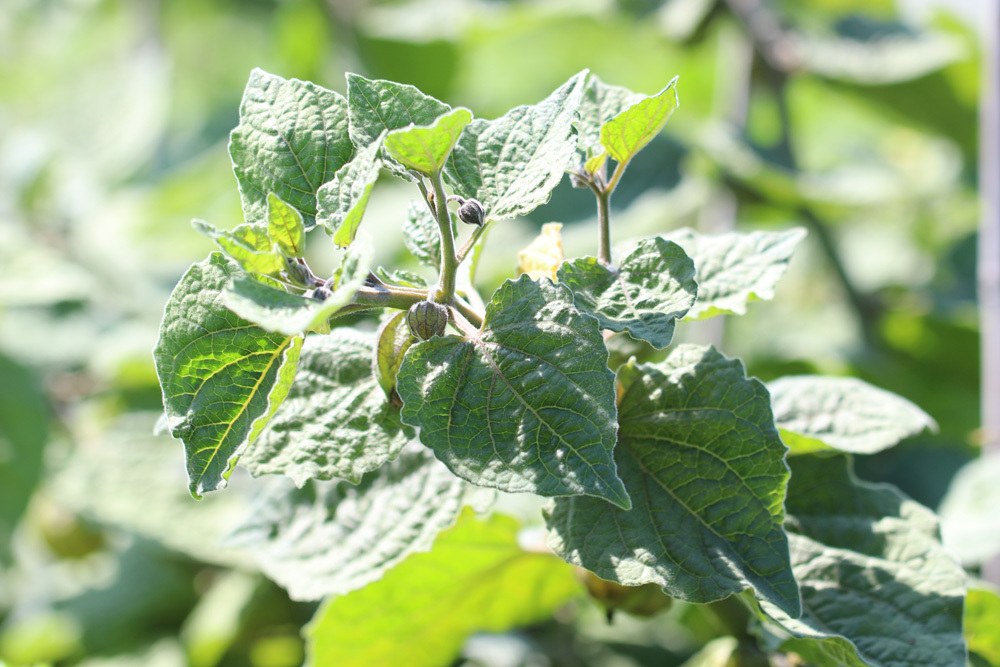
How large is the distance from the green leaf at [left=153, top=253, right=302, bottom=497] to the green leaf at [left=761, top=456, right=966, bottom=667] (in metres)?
0.32

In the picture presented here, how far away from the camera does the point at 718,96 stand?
6.18 feet

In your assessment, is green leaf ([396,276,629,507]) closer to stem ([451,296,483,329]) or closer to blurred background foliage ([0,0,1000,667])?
stem ([451,296,483,329])

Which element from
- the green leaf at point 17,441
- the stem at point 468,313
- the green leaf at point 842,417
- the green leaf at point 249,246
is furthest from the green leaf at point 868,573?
the green leaf at point 17,441

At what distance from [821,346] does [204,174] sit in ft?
3.40

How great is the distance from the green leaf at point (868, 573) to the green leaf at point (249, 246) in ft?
1.13

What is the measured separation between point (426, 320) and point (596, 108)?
0.19 meters

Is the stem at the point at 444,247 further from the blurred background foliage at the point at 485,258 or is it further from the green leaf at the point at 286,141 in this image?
the blurred background foliage at the point at 485,258

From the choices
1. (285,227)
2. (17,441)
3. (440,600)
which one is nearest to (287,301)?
(285,227)

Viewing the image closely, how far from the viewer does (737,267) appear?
0.63 m

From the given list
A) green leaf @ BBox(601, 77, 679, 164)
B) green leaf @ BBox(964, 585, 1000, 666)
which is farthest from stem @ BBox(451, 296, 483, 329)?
green leaf @ BBox(964, 585, 1000, 666)

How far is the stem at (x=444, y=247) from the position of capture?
0.53m

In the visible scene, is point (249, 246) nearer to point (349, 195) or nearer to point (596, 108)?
point (349, 195)

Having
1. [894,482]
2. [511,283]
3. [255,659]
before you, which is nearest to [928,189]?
[894,482]

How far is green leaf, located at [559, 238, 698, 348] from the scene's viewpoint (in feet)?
1.76
